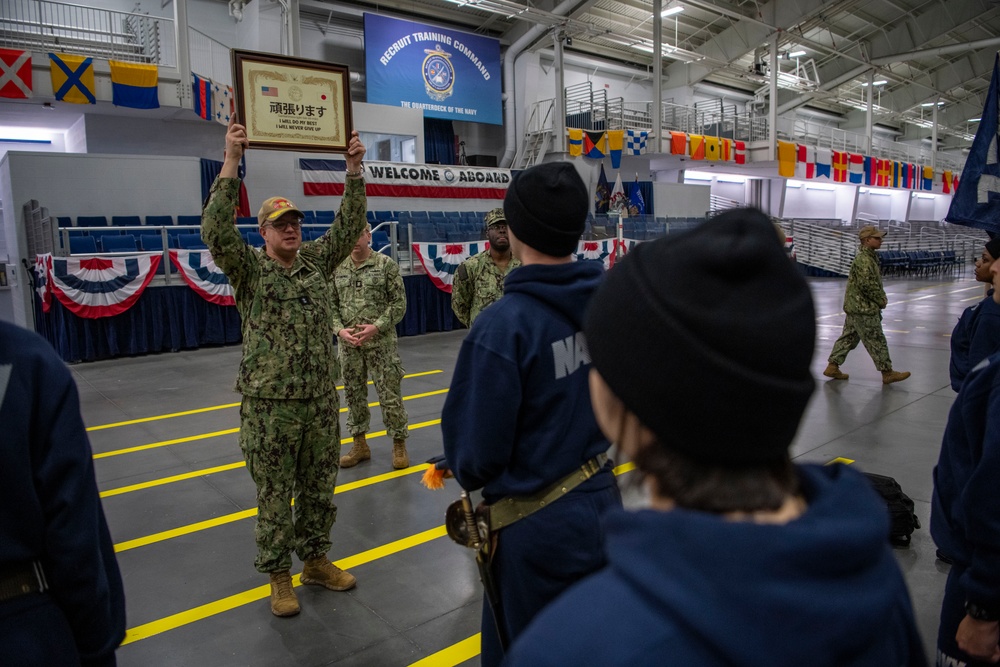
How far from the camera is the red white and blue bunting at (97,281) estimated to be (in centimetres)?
950

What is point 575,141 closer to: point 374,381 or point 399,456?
point 374,381

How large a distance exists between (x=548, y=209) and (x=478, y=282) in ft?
10.6

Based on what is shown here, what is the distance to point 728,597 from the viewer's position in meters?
0.64

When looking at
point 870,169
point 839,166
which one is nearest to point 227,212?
point 839,166

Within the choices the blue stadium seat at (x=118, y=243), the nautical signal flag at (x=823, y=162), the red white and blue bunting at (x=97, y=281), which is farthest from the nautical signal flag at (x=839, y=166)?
the red white and blue bunting at (x=97, y=281)

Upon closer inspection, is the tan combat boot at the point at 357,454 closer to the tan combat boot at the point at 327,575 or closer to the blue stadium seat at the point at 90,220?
the tan combat boot at the point at 327,575

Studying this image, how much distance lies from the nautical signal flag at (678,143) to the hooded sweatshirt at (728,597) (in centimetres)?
2380

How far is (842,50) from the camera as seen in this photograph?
27953mm

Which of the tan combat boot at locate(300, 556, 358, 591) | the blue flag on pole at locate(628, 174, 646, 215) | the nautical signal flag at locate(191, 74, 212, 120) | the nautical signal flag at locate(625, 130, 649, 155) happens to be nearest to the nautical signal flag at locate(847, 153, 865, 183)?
the blue flag on pole at locate(628, 174, 646, 215)

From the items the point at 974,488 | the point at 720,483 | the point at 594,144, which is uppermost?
the point at 594,144

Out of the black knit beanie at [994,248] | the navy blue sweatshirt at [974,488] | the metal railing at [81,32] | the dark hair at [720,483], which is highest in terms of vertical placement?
the metal railing at [81,32]

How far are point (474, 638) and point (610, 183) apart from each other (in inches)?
892

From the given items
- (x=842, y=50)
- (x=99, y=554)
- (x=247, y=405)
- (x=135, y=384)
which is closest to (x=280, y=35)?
(x=135, y=384)

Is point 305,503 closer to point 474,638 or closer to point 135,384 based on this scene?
point 474,638
